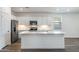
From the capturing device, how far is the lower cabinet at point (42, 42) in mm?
4914

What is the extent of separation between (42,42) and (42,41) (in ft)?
0.15

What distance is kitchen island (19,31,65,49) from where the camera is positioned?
16.1 ft

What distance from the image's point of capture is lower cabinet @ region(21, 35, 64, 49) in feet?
16.1

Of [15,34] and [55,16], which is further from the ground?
[55,16]

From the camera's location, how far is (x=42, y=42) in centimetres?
494

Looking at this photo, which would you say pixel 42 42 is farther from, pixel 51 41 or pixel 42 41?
pixel 51 41

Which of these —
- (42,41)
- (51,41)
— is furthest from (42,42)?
(51,41)

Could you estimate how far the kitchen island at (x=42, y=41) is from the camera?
490cm
